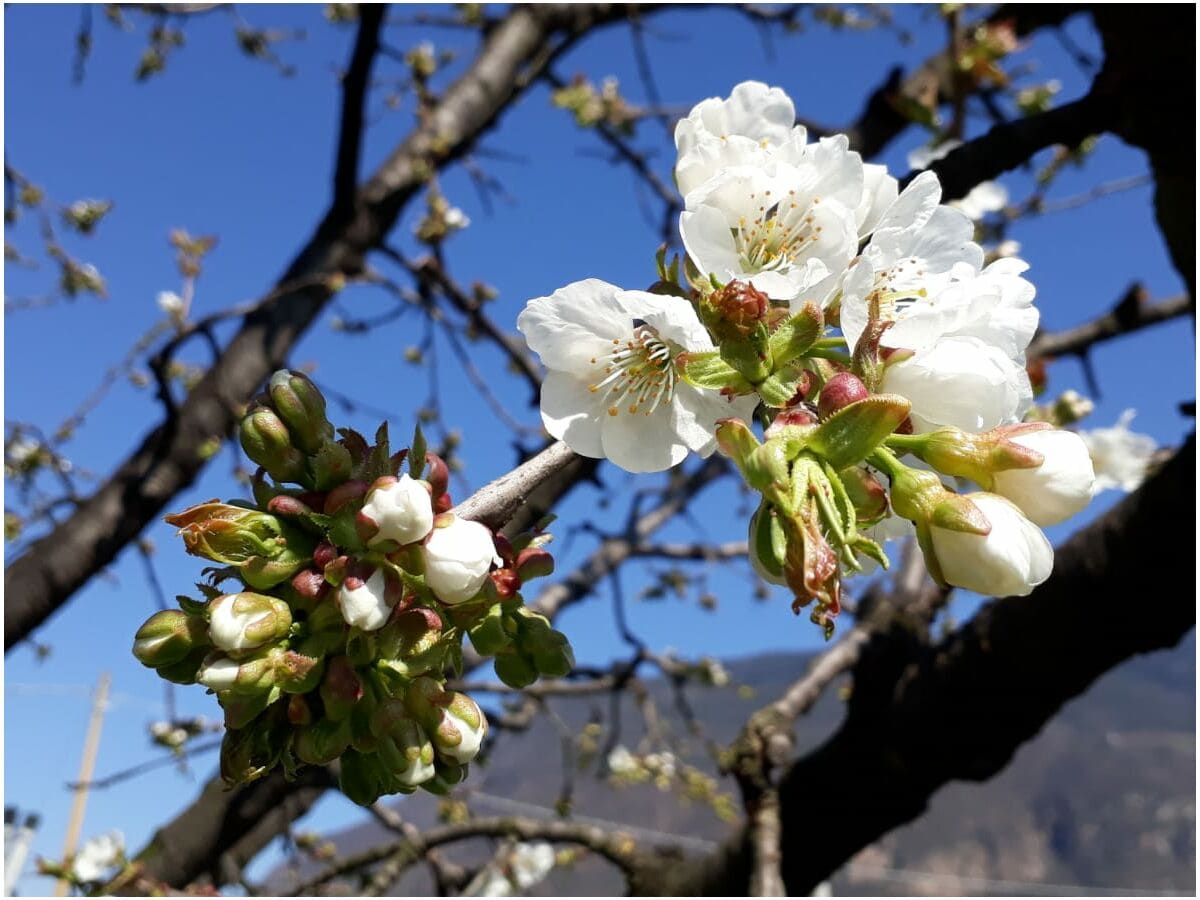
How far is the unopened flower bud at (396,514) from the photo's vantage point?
56 centimetres

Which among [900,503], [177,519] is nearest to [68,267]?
[177,519]

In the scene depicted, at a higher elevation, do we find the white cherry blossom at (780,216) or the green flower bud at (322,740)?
the white cherry blossom at (780,216)

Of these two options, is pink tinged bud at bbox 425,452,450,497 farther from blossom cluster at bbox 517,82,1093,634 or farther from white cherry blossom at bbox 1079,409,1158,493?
white cherry blossom at bbox 1079,409,1158,493

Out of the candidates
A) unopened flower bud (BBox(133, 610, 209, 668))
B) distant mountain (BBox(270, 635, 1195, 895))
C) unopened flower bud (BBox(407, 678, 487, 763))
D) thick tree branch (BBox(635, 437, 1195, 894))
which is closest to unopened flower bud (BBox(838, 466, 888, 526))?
unopened flower bud (BBox(407, 678, 487, 763))

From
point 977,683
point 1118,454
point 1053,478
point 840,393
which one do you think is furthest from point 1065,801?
point 840,393

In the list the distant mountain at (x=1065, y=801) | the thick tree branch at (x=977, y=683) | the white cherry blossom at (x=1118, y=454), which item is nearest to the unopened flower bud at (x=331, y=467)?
the thick tree branch at (x=977, y=683)

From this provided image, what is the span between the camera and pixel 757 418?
0.70 metres

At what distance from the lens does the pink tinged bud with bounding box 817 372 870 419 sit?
56 cm

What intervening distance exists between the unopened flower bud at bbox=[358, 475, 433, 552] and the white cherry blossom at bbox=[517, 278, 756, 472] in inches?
6.2

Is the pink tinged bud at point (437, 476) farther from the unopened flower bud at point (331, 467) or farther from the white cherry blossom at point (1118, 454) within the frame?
the white cherry blossom at point (1118, 454)

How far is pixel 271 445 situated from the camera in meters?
0.64

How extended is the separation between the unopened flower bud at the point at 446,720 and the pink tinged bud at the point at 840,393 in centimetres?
34

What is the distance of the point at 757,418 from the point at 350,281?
245 cm

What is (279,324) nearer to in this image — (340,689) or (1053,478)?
(340,689)
